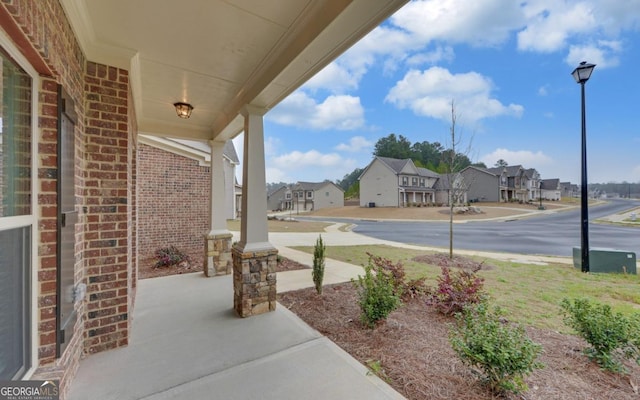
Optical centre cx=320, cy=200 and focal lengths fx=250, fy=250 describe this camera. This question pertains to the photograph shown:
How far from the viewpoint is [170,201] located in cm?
714

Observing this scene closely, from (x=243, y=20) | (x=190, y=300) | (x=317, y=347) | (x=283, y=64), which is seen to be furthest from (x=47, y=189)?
(x=190, y=300)

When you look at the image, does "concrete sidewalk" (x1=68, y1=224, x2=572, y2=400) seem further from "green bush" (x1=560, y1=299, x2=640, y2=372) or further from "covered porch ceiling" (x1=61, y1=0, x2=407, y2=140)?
"covered porch ceiling" (x1=61, y1=0, x2=407, y2=140)

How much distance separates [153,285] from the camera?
16.5ft

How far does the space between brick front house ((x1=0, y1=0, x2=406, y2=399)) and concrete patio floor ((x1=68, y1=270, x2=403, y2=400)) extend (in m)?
0.27

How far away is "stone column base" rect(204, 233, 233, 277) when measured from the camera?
5625mm

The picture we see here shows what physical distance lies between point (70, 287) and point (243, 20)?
2.75 m

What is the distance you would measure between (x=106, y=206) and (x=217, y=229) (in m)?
3.11

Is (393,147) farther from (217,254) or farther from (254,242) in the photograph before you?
(254,242)

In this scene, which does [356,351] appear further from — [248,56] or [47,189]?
[248,56]

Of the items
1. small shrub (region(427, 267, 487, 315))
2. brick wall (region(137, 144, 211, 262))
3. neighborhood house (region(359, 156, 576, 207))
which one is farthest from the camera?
neighborhood house (region(359, 156, 576, 207))

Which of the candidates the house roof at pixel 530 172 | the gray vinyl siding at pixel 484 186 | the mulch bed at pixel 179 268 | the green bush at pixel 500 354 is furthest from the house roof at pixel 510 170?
the green bush at pixel 500 354

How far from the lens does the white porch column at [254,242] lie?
3.66 m

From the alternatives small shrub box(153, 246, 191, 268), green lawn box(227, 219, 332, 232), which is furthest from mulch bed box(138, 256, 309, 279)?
green lawn box(227, 219, 332, 232)

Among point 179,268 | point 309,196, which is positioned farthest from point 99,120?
point 309,196
